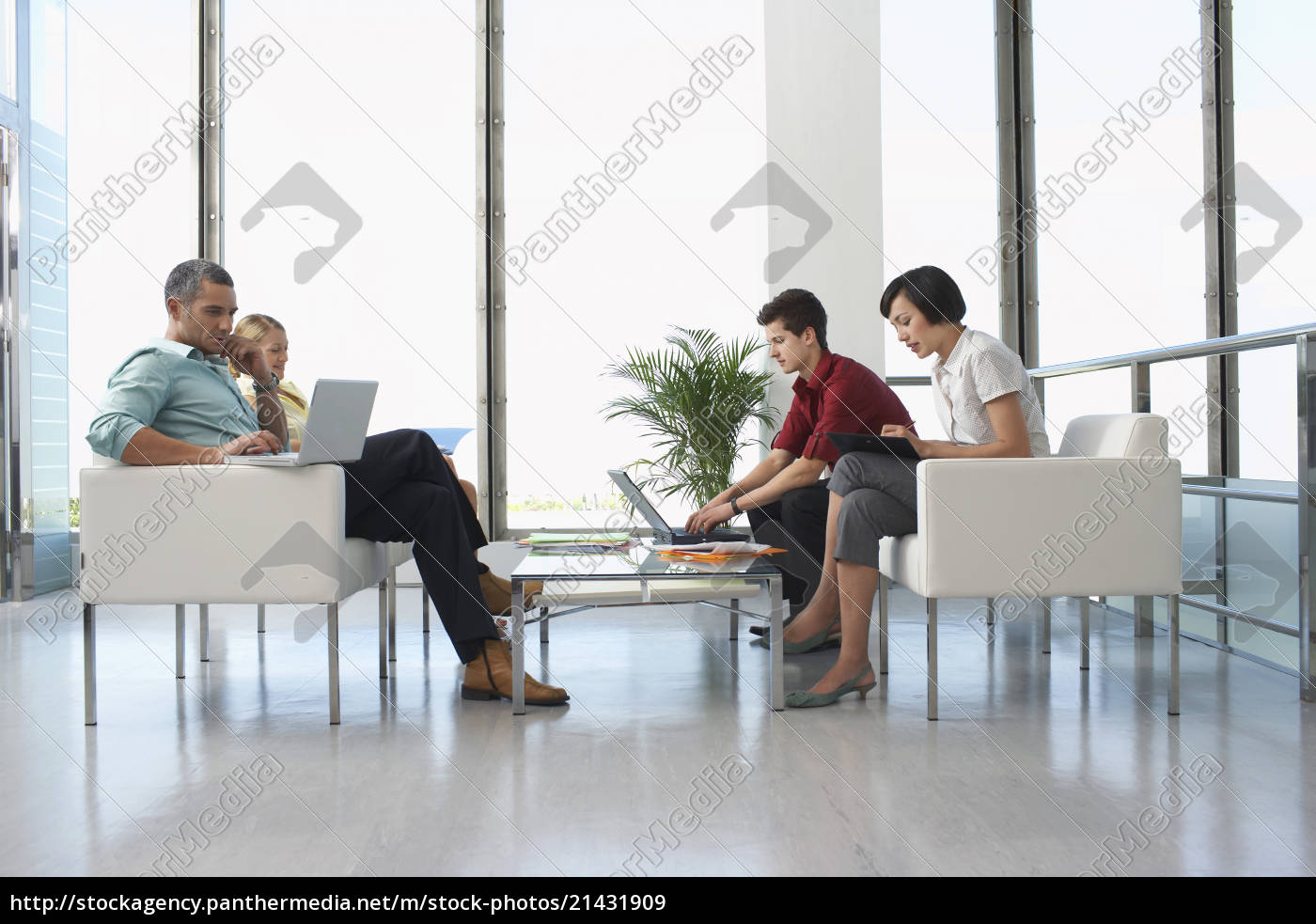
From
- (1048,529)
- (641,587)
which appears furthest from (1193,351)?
(641,587)

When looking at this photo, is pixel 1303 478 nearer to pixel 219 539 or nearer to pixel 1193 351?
pixel 1193 351

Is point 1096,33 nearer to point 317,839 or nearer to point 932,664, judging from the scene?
point 932,664

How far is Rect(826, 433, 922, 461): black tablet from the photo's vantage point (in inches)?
107

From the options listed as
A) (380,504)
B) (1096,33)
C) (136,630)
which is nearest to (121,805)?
(380,504)

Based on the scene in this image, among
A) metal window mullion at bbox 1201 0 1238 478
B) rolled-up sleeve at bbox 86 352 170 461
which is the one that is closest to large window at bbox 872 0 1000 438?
metal window mullion at bbox 1201 0 1238 478

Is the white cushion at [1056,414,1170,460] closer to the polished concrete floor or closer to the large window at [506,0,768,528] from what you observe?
the polished concrete floor

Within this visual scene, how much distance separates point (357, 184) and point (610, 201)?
53.6 inches

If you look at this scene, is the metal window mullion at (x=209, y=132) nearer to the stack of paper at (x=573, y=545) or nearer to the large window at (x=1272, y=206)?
the stack of paper at (x=573, y=545)

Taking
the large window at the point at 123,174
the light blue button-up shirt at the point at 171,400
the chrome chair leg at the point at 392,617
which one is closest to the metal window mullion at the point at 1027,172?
the chrome chair leg at the point at 392,617

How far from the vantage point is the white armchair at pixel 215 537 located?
251 cm

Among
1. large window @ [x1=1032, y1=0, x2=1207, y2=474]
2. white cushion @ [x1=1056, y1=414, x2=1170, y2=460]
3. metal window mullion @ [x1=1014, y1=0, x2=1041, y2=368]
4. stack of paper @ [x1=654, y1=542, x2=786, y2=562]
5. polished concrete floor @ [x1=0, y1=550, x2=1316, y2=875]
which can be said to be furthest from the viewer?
metal window mullion @ [x1=1014, y1=0, x2=1041, y2=368]

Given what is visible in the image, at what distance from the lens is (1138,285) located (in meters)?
4.87

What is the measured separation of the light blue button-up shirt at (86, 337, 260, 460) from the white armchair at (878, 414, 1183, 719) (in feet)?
6.10

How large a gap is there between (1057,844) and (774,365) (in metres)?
3.93
